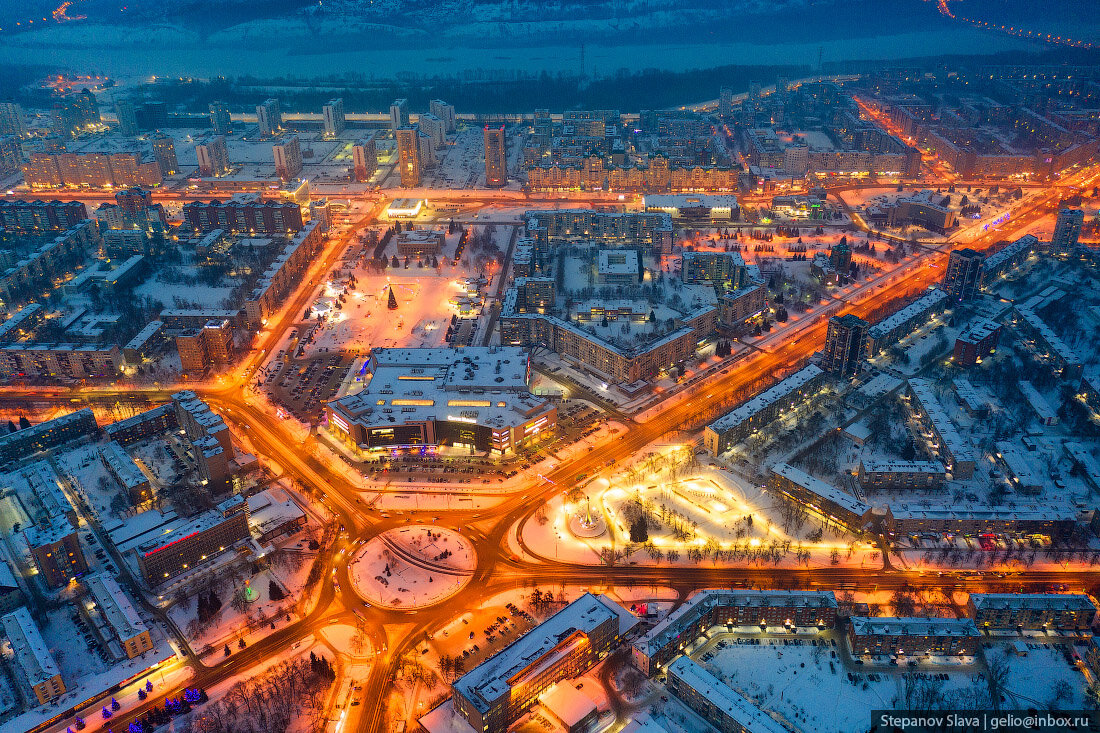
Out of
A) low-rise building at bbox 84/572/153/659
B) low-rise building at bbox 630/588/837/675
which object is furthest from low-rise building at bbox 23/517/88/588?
low-rise building at bbox 630/588/837/675

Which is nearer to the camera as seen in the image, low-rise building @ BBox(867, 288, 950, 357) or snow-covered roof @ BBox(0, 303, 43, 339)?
low-rise building @ BBox(867, 288, 950, 357)

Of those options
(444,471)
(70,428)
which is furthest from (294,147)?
(444,471)

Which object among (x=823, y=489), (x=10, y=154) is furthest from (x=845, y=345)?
(x=10, y=154)

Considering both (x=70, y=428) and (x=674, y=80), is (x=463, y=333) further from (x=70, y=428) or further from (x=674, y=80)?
(x=674, y=80)

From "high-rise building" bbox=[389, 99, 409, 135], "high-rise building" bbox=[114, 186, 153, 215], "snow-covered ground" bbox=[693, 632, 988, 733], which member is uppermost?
"high-rise building" bbox=[389, 99, 409, 135]

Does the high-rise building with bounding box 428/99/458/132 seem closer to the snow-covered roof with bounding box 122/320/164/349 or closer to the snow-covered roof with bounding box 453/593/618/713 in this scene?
the snow-covered roof with bounding box 122/320/164/349

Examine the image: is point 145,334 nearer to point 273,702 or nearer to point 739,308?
point 273,702

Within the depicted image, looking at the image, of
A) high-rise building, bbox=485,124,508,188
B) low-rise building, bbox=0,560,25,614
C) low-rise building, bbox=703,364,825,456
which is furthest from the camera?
high-rise building, bbox=485,124,508,188

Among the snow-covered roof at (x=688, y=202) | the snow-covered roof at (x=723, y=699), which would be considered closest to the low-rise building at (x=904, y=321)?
the snow-covered roof at (x=688, y=202)
